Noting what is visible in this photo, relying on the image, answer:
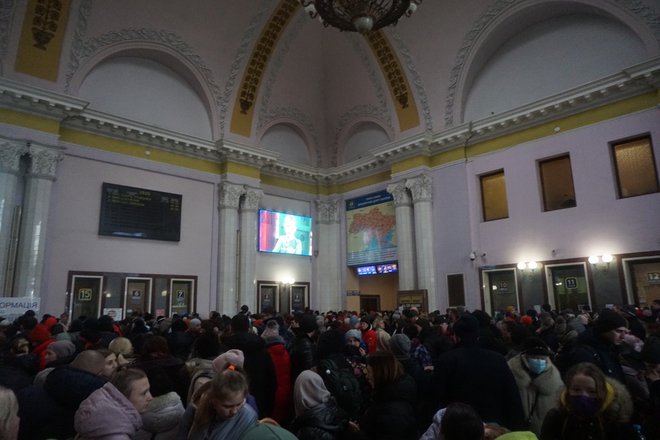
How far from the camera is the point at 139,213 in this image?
1241 cm

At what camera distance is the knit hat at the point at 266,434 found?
5.41 ft

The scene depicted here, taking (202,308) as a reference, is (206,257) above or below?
above

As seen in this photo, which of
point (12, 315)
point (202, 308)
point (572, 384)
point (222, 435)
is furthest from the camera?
point (202, 308)

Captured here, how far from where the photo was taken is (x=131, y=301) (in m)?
12.0

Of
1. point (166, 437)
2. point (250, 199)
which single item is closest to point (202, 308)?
point (250, 199)

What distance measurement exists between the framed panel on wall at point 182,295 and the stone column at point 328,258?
4815 mm

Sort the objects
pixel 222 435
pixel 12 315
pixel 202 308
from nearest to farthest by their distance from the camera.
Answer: pixel 222 435, pixel 12 315, pixel 202 308

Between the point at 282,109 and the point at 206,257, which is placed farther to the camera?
the point at 282,109

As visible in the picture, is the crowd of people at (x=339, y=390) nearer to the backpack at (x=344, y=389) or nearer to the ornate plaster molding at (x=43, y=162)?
the backpack at (x=344, y=389)

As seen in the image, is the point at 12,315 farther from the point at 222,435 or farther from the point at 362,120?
the point at 362,120

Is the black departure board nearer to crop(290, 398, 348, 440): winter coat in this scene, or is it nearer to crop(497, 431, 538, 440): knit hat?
crop(290, 398, 348, 440): winter coat

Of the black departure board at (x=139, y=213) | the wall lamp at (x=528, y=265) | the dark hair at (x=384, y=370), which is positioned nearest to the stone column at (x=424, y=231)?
the wall lamp at (x=528, y=265)

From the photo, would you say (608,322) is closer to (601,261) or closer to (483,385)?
(483,385)

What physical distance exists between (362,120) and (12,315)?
12.0 metres
